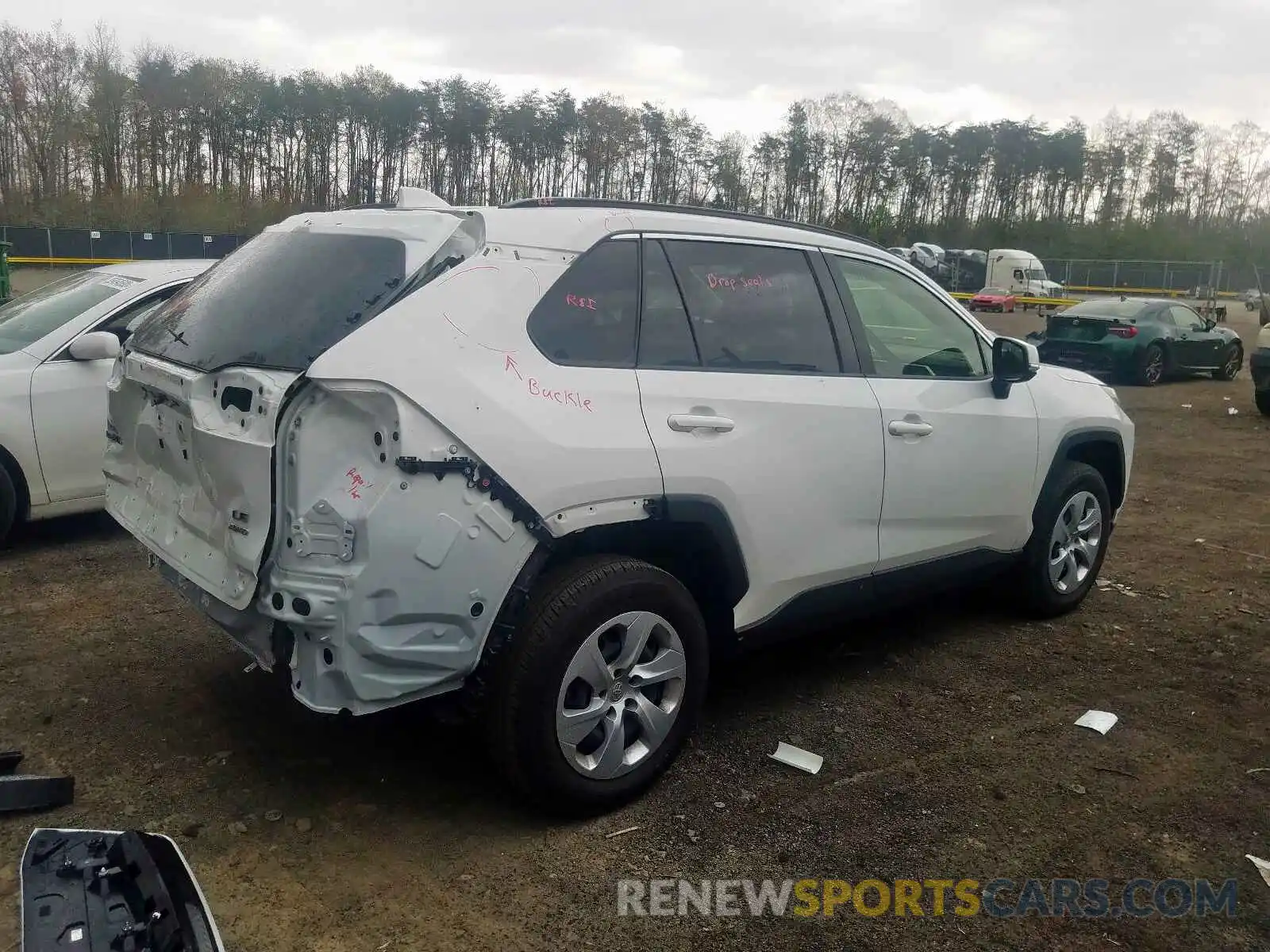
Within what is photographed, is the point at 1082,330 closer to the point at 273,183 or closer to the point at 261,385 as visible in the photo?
the point at 261,385

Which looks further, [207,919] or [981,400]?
[981,400]

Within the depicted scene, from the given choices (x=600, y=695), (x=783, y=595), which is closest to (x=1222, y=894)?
(x=783, y=595)

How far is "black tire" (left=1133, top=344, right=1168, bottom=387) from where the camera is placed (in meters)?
16.2

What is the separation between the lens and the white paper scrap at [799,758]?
3.58 meters

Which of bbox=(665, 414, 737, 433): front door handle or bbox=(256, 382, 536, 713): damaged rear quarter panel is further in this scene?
bbox=(665, 414, 737, 433): front door handle

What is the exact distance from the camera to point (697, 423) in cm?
327

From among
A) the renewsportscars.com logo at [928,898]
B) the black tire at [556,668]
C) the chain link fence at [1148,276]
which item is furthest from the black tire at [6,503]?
the chain link fence at [1148,276]

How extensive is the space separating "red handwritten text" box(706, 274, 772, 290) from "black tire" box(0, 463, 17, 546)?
164 inches

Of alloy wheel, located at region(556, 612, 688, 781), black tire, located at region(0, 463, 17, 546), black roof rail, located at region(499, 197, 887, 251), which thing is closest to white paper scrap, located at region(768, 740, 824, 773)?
alloy wheel, located at region(556, 612, 688, 781)

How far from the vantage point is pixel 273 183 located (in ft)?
130

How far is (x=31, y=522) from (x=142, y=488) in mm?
3253

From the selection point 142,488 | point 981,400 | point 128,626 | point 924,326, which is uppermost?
point 924,326

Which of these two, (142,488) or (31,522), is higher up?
(142,488)

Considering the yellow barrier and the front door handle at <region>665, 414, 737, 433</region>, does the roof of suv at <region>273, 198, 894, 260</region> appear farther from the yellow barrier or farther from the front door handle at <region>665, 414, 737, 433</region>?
the yellow barrier
